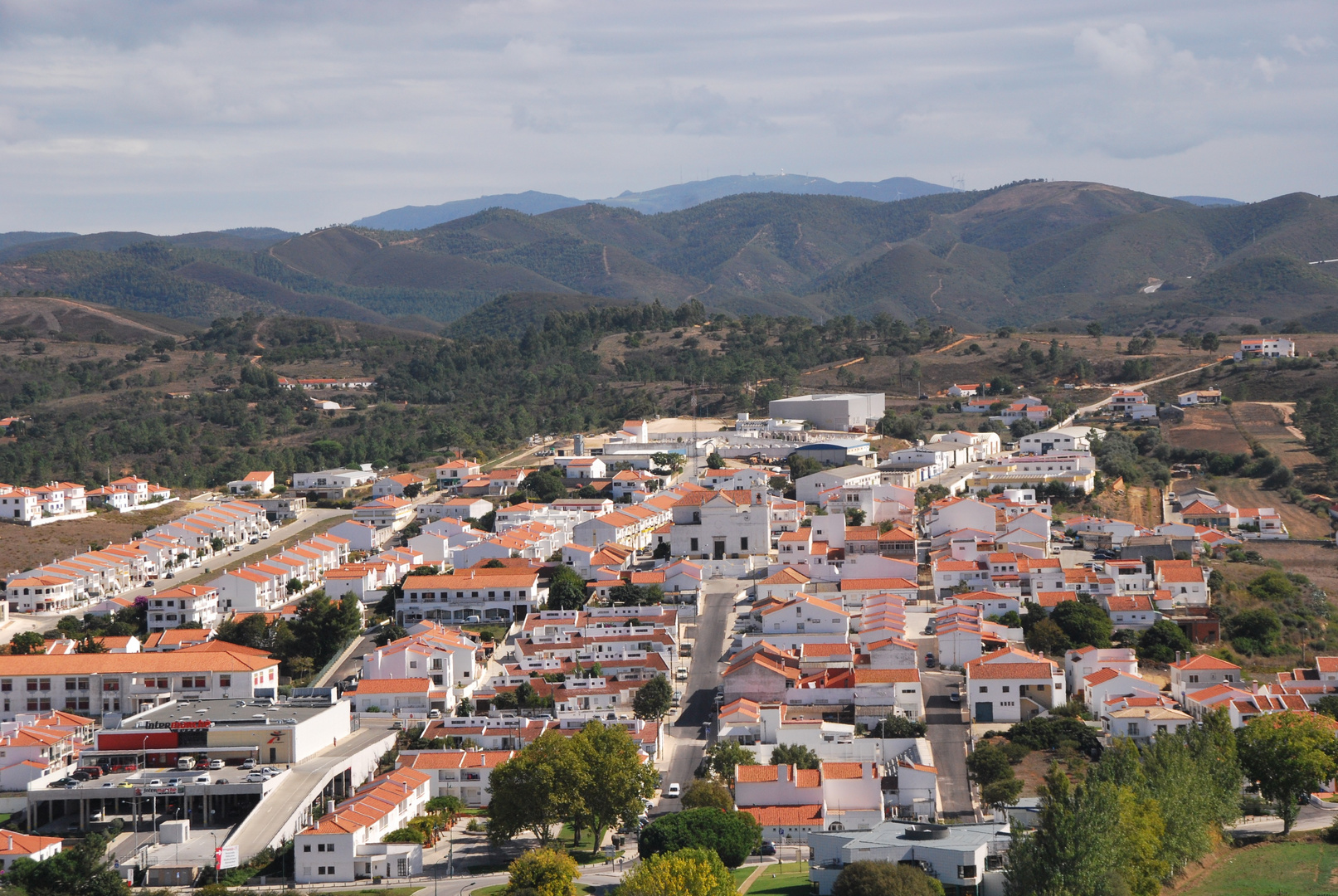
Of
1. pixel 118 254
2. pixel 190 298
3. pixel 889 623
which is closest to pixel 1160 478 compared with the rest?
pixel 889 623

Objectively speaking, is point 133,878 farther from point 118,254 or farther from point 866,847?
point 118,254

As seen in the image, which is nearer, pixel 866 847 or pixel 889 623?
pixel 866 847

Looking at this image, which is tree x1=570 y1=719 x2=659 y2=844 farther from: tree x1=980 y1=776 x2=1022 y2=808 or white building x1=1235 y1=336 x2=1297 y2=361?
white building x1=1235 y1=336 x2=1297 y2=361

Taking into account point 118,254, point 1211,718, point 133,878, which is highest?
point 118,254

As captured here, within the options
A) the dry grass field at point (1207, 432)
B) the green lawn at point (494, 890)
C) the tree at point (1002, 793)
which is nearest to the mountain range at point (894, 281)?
the dry grass field at point (1207, 432)

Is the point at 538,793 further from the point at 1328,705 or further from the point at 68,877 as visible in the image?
the point at 1328,705

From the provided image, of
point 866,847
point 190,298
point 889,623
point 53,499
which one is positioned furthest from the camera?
point 190,298

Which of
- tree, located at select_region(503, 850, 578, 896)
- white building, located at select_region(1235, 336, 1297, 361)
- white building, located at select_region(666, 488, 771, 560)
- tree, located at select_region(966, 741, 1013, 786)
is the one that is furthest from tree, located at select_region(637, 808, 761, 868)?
white building, located at select_region(1235, 336, 1297, 361)
